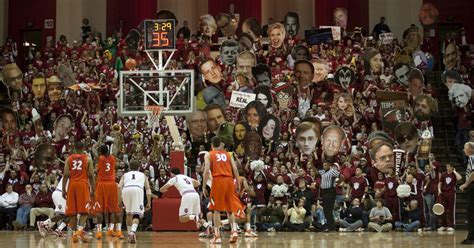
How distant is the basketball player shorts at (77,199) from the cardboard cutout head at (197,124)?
1039cm

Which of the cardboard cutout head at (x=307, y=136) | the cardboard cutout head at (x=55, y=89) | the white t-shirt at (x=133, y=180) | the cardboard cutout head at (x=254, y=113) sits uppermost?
the cardboard cutout head at (x=55, y=89)

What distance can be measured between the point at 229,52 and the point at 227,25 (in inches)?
160

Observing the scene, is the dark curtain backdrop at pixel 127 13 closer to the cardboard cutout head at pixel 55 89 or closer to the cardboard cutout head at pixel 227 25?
the cardboard cutout head at pixel 227 25

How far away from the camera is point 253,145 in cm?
3134

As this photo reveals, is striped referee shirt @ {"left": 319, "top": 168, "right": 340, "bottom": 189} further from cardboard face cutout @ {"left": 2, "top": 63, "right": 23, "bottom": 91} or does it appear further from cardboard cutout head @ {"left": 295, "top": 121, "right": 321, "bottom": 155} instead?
cardboard face cutout @ {"left": 2, "top": 63, "right": 23, "bottom": 91}

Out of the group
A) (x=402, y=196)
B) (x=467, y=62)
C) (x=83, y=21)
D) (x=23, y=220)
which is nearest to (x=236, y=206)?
(x=402, y=196)

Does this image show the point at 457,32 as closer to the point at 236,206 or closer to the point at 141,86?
the point at 141,86

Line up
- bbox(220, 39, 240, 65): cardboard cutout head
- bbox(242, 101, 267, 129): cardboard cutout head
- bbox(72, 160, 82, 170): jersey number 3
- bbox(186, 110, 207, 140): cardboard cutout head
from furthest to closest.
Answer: bbox(220, 39, 240, 65): cardboard cutout head
bbox(186, 110, 207, 140): cardboard cutout head
bbox(242, 101, 267, 129): cardboard cutout head
bbox(72, 160, 82, 170): jersey number 3

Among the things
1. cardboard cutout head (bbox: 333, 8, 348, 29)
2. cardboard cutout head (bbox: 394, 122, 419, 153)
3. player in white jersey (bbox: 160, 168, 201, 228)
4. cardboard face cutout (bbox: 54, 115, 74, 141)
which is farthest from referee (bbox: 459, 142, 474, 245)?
cardboard cutout head (bbox: 333, 8, 348, 29)

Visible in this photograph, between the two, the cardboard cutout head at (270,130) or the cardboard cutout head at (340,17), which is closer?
the cardboard cutout head at (270,130)

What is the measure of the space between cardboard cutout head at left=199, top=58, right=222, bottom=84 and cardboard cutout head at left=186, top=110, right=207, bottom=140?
2052 mm

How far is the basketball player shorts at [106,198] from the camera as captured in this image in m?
23.3

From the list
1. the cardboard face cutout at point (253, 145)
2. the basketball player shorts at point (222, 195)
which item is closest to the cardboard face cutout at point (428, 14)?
the cardboard face cutout at point (253, 145)

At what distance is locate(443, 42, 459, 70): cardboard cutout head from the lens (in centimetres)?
3669
